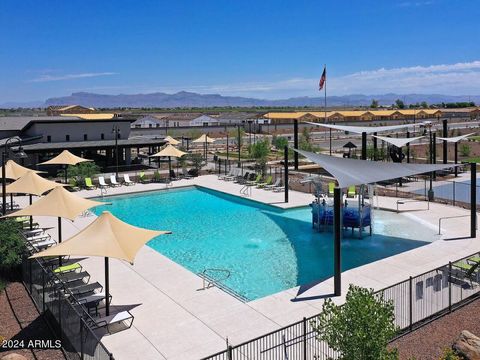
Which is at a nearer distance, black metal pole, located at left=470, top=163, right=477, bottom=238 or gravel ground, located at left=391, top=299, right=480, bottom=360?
gravel ground, located at left=391, top=299, right=480, bottom=360

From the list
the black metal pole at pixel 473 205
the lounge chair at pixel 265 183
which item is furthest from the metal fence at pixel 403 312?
the lounge chair at pixel 265 183

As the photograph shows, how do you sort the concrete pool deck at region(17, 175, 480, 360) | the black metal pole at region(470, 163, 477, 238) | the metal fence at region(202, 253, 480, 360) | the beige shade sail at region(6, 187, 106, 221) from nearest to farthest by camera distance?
the metal fence at region(202, 253, 480, 360) < the concrete pool deck at region(17, 175, 480, 360) < the beige shade sail at region(6, 187, 106, 221) < the black metal pole at region(470, 163, 477, 238)

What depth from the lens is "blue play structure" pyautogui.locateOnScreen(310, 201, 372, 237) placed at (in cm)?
2120

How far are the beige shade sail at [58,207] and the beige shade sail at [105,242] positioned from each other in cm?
387

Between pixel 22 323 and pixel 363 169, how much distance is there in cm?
1213

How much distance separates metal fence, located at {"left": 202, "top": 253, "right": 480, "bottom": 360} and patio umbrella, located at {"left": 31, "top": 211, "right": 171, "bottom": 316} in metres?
3.76

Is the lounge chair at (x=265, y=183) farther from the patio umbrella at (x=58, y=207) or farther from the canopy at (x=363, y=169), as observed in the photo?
the patio umbrella at (x=58, y=207)

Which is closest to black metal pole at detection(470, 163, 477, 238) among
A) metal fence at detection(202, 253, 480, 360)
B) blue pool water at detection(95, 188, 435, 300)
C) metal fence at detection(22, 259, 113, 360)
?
blue pool water at detection(95, 188, 435, 300)

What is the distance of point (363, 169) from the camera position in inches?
687

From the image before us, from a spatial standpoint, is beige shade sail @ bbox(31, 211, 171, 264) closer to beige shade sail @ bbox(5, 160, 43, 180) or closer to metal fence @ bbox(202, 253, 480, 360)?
metal fence @ bbox(202, 253, 480, 360)

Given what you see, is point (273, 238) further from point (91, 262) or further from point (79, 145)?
point (79, 145)

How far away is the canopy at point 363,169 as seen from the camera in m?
15.9

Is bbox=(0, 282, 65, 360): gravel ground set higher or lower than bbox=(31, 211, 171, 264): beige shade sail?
lower

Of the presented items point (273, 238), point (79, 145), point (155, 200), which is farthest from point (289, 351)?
point (79, 145)
